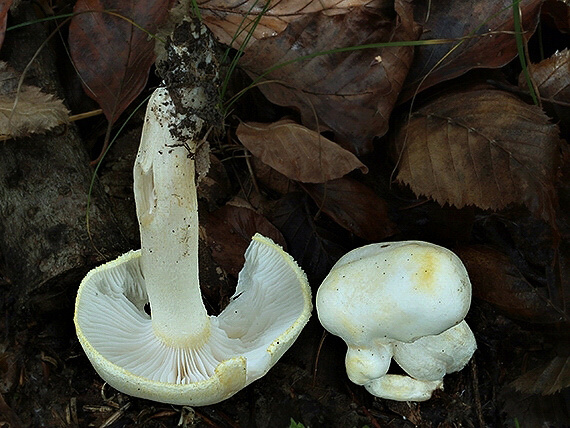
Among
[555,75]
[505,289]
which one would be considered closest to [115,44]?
[555,75]

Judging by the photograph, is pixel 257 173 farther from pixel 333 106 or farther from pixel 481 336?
pixel 481 336

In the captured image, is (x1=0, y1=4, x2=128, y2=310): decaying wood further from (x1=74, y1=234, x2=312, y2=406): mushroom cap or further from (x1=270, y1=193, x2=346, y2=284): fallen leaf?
(x1=270, y1=193, x2=346, y2=284): fallen leaf

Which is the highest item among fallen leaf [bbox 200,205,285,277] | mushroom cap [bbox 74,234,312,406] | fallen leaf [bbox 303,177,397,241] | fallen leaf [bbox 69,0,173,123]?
fallen leaf [bbox 69,0,173,123]

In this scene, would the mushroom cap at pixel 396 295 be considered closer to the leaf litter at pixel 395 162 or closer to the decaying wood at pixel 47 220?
the leaf litter at pixel 395 162

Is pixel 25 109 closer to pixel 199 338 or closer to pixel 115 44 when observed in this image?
pixel 115 44

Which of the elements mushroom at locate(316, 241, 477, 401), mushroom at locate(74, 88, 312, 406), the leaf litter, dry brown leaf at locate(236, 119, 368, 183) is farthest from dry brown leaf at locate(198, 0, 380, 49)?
mushroom at locate(316, 241, 477, 401)

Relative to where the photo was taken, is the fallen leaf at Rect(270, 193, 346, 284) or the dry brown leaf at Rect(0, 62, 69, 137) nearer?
the dry brown leaf at Rect(0, 62, 69, 137)

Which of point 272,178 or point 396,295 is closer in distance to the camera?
point 396,295

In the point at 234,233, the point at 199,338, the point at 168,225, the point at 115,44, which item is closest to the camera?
the point at 168,225
